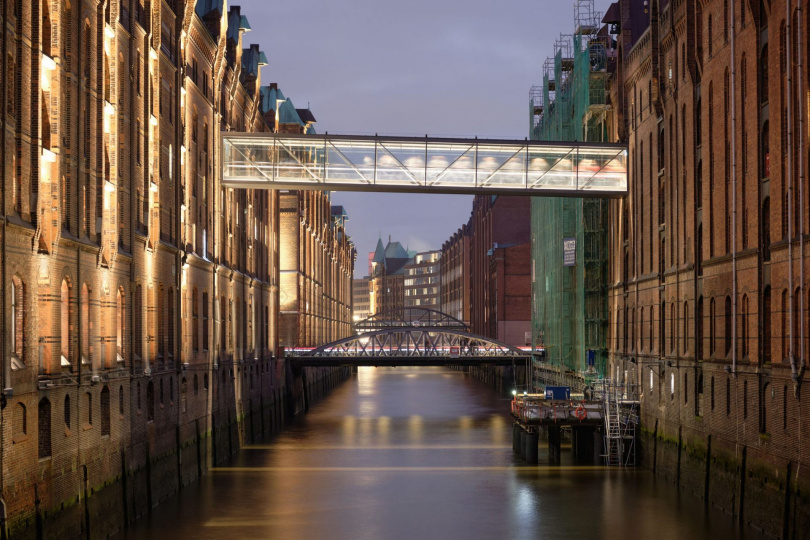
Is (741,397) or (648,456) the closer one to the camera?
(741,397)

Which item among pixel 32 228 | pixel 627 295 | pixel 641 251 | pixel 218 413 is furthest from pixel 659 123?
pixel 32 228

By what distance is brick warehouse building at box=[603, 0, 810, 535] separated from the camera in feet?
92.6

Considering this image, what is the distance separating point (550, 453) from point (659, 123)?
49.9 ft

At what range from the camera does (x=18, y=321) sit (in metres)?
24.3

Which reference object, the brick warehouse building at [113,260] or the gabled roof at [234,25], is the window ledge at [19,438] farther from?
the gabled roof at [234,25]

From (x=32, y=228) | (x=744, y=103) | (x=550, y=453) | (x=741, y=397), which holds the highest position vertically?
(x=744, y=103)

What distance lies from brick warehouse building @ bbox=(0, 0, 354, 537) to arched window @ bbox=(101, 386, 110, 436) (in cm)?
4

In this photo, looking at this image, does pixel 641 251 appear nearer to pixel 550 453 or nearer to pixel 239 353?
pixel 550 453

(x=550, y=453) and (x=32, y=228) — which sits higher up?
(x=32, y=228)

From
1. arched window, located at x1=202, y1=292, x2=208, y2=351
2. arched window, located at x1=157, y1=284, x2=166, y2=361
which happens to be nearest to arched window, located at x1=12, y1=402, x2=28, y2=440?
arched window, located at x1=157, y1=284, x2=166, y2=361

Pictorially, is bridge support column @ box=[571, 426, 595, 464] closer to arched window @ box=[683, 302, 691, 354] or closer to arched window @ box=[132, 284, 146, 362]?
arched window @ box=[683, 302, 691, 354]

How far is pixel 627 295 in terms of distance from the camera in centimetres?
5100

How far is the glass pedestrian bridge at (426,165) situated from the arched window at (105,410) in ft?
59.4

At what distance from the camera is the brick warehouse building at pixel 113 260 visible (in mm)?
24125
